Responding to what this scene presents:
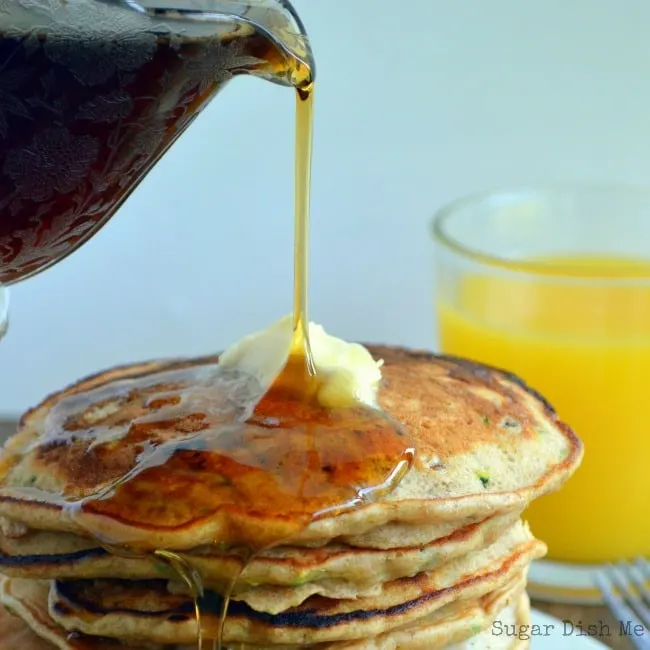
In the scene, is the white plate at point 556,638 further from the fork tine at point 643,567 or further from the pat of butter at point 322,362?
the pat of butter at point 322,362

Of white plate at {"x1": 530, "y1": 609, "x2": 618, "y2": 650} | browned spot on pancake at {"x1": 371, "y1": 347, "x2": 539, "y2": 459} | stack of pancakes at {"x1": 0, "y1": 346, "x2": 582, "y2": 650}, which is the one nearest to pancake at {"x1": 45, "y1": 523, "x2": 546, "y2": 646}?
stack of pancakes at {"x1": 0, "y1": 346, "x2": 582, "y2": 650}

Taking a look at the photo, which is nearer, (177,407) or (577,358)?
(177,407)

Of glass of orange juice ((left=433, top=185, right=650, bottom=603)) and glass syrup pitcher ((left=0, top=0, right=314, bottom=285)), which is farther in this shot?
glass of orange juice ((left=433, top=185, right=650, bottom=603))

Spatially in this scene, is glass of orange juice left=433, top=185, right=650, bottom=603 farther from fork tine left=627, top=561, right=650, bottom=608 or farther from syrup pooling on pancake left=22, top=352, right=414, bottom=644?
syrup pooling on pancake left=22, top=352, right=414, bottom=644

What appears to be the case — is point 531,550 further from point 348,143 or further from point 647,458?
point 348,143

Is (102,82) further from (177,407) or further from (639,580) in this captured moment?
(639,580)

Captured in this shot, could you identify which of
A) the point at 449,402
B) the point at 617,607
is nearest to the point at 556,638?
the point at 617,607

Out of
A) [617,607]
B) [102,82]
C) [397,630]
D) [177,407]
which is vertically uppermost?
[102,82]

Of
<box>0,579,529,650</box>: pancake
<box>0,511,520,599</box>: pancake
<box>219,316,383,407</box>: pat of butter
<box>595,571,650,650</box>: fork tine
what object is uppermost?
<box>219,316,383,407</box>: pat of butter
